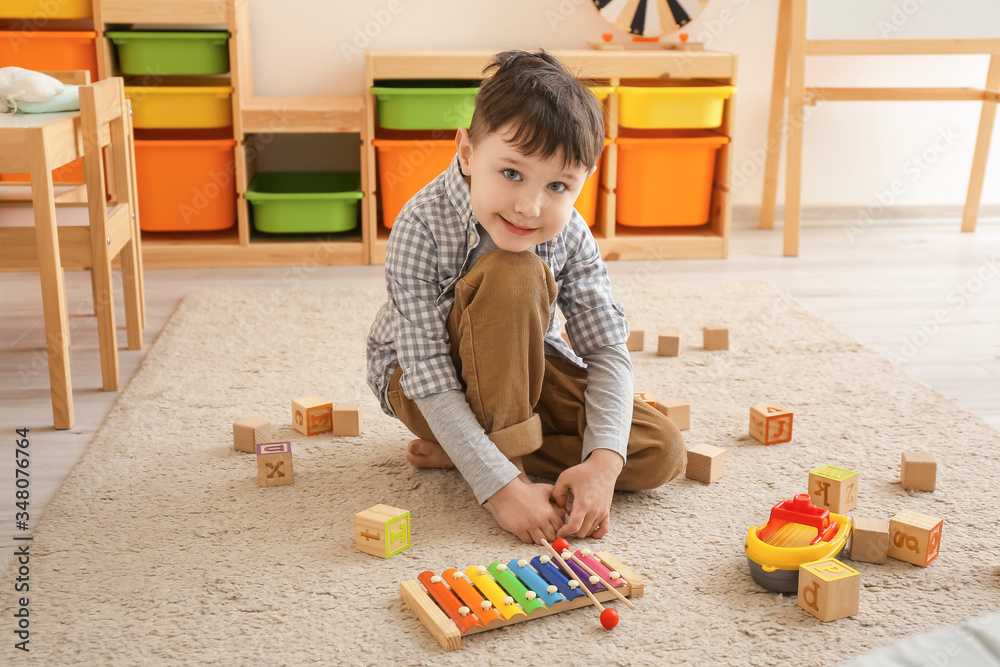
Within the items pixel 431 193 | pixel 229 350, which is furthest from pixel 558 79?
pixel 229 350

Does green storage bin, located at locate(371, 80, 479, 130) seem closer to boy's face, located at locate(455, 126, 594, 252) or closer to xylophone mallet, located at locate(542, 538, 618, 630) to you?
boy's face, located at locate(455, 126, 594, 252)

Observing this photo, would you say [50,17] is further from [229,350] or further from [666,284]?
[666,284]

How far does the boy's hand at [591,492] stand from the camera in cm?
105

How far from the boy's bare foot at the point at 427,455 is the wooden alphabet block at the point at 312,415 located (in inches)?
7.7

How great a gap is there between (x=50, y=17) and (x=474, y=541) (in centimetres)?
189

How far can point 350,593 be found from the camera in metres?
0.96

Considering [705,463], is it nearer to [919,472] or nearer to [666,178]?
[919,472]

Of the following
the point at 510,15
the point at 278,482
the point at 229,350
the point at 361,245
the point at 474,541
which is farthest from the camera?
the point at 510,15

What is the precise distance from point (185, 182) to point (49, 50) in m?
0.46

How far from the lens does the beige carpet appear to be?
0.89 m

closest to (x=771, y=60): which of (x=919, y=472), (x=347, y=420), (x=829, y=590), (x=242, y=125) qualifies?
(x=242, y=125)

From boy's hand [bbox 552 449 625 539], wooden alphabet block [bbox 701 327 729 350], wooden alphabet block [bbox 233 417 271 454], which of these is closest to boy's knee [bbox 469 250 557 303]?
boy's hand [bbox 552 449 625 539]

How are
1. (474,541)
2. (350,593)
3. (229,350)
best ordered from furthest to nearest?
(229,350) < (474,541) < (350,593)

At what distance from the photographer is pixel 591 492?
1.05 meters
